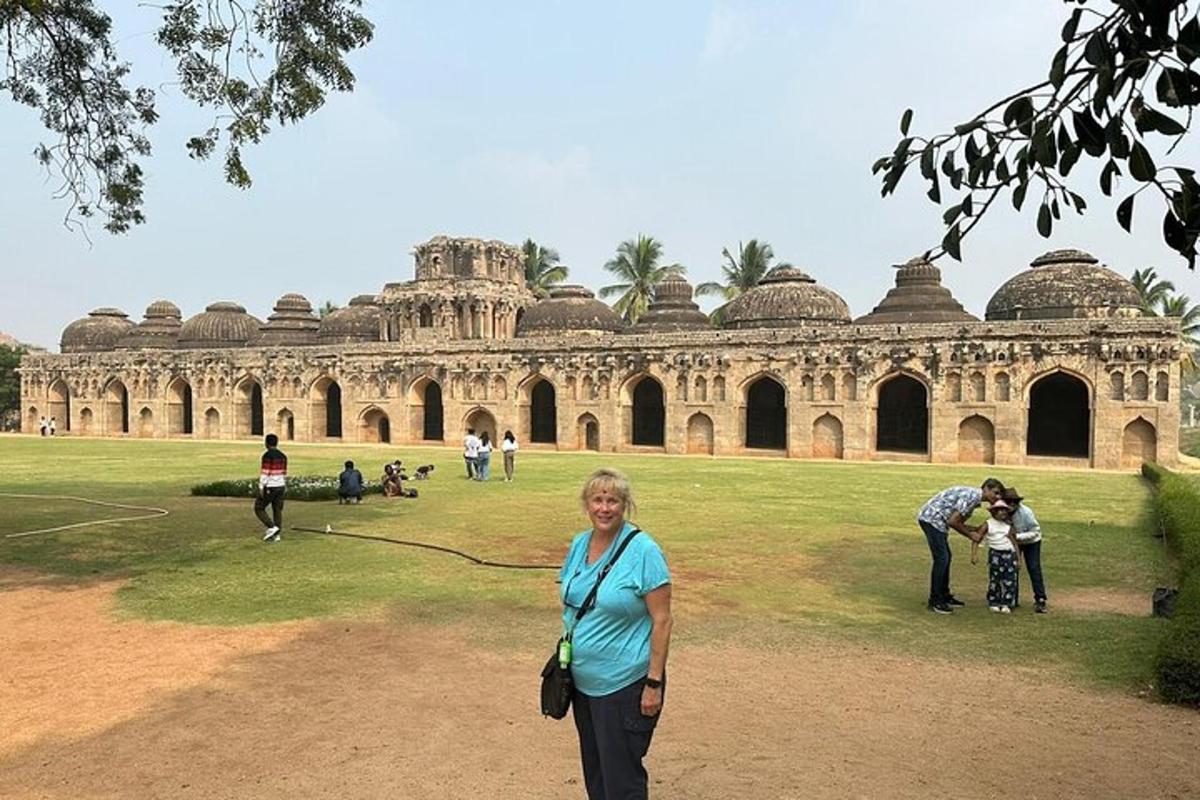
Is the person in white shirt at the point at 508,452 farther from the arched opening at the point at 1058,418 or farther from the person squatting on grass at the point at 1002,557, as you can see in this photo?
the arched opening at the point at 1058,418

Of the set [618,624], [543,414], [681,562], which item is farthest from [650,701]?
→ [543,414]

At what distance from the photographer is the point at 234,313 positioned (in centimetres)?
5706

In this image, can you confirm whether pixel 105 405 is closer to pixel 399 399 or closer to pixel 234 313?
pixel 234 313

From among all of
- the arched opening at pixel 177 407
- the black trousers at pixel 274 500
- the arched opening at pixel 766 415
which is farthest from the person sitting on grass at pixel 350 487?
the arched opening at pixel 177 407

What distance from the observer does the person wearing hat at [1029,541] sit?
363 inches

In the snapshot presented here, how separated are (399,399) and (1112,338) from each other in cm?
3123

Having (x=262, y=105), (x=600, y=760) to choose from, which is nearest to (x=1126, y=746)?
(x=600, y=760)

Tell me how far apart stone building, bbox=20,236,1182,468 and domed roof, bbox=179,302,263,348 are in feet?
0.56

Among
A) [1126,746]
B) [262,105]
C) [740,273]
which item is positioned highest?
[740,273]

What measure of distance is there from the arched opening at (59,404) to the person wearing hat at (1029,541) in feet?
195

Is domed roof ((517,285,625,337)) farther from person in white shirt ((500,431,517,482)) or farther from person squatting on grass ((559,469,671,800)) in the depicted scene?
person squatting on grass ((559,469,671,800))

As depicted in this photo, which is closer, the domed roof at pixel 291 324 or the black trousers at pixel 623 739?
→ the black trousers at pixel 623 739

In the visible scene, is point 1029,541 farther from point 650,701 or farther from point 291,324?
point 291,324

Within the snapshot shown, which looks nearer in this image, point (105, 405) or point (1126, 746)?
point (1126, 746)
